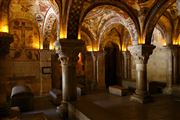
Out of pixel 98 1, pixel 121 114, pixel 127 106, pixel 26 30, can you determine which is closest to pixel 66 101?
pixel 121 114

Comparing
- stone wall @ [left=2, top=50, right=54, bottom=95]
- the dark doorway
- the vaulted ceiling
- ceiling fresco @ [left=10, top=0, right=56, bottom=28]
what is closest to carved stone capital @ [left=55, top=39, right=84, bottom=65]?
the vaulted ceiling

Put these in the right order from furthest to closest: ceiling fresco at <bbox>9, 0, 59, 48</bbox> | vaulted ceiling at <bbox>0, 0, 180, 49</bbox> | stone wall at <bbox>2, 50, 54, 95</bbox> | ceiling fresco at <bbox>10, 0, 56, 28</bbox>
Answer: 1. stone wall at <bbox>2, 50, 54, 95</bbox>
2. ceiling fresco at <bbox>9, 0, 59, 48</bbox>
3. ceiling fresco at <bbox>10, 0, 56, 28</bbox>
4. vaulted ceiling at <bbox>0, 0, 180, 49</bbox>

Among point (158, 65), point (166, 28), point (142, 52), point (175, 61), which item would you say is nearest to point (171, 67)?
point (175, 61)

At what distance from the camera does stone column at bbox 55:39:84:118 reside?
7.05 m

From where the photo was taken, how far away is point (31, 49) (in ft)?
39.5

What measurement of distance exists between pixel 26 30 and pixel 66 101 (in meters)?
6.85

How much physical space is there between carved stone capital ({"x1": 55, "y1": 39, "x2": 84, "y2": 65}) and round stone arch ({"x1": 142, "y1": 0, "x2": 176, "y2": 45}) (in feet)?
12.4

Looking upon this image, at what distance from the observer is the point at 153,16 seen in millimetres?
8555

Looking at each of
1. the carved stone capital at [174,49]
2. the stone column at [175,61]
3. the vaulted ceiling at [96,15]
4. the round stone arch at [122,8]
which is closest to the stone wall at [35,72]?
the vaulted ceiling at [96,15]

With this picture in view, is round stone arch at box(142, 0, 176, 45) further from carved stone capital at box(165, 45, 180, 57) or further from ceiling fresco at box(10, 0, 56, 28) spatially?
ceiling fresco at box(10, 0, 56, 28)

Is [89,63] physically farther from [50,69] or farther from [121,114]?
[121,114]

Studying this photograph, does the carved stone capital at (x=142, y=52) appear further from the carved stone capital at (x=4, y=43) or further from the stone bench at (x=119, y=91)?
the carved stone capital at (x=4, y=43)

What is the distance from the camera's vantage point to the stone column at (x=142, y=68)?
891cm

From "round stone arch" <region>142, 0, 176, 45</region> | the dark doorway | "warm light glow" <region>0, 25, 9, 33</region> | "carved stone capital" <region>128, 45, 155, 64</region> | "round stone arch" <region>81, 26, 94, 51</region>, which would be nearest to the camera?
"warm light glow" <region>0, 25, 9, 33</region>
